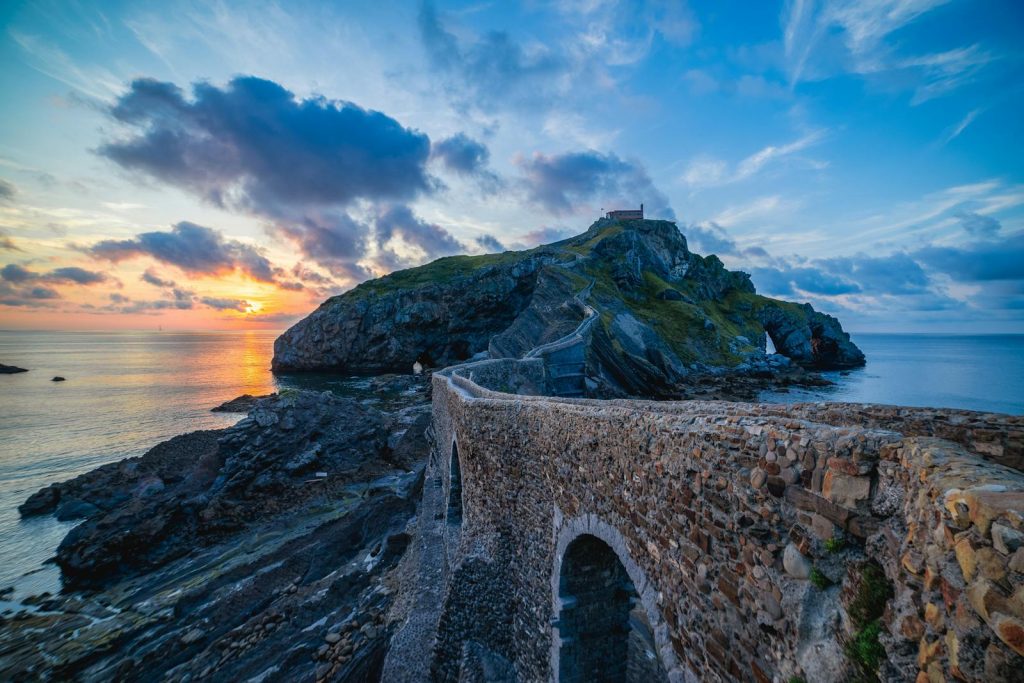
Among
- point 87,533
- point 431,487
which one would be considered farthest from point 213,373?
point 431,487

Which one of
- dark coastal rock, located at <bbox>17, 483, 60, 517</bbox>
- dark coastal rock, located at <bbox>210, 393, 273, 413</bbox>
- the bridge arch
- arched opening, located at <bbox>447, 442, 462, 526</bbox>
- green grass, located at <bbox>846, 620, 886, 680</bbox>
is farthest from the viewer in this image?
dark coastal rock, located at <bbox>210, 393, 273, 413</bbox>

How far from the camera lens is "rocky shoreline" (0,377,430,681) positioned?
1302cm

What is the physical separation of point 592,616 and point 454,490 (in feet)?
30.1

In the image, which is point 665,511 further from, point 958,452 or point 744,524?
point 958,452

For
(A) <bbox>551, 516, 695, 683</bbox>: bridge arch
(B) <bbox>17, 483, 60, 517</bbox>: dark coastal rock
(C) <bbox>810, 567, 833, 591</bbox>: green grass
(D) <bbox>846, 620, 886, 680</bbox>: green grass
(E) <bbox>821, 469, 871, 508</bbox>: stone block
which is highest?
(E) <bbox>821, 469, 871, 508</bbox>: stone block

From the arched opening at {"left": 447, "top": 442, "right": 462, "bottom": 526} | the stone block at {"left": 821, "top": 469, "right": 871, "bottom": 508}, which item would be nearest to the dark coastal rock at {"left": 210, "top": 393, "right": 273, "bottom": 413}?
the arched opening at {"left": 447, "top": 442, "right": 462, "bottom": 526}

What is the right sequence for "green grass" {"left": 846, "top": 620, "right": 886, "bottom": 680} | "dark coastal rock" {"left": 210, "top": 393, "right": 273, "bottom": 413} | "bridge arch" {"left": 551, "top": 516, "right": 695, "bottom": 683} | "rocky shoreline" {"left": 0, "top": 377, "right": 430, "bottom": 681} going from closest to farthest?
"green grass" {"left": 846, "top": 620, "right": 886, "bottom": 680} < "bridge arch" {"left": 551, "top": 516, "right": 695, "bottom": 683} < "rocky shoreline" {"left": 0, "top": 377, "right": 430, "bottom": 681} < "dark coastal rock" {"left": 210, "top": 393, "right": 273, "bottom": 413}

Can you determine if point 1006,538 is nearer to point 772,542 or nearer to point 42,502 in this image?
point 772,542

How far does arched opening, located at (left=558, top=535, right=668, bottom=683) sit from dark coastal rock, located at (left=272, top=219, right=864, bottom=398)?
4289 cm

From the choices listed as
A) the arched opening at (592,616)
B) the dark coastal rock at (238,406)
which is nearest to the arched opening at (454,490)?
the arched opening at (592,616)

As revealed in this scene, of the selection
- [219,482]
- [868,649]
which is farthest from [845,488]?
[219,482]

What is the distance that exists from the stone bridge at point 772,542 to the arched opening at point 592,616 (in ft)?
0.12

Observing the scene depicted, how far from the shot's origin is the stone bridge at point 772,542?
2414 mm

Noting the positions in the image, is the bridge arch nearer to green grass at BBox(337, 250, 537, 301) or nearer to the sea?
the sea
